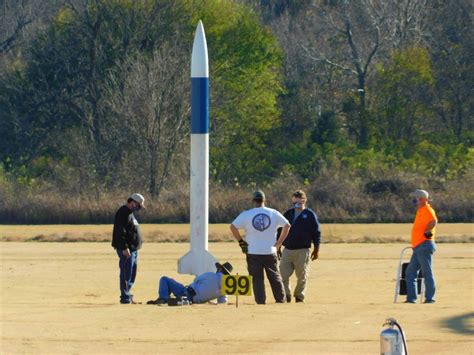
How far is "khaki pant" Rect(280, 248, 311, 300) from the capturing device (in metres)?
19.0

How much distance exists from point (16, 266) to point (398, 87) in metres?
30.9

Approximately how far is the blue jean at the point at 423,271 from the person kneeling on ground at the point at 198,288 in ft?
9.21

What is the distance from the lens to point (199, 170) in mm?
22766

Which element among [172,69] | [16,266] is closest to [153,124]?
[172,69]

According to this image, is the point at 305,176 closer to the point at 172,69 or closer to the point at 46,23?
the point at 172,69

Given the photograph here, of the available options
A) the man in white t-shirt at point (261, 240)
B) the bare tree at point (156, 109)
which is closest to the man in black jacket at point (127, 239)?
the man in white t-shirt at point (261, 240)

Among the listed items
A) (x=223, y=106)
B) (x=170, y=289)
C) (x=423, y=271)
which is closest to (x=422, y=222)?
(x=423, y=271)

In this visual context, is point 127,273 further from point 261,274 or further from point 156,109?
point 156,109

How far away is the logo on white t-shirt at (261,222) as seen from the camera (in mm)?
18219

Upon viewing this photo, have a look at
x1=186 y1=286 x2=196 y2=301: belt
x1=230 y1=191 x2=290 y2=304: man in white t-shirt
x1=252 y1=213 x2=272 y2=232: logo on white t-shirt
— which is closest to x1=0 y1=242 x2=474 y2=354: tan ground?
x1=230 y1=191 x2=290 y2=304: man in white t-shirt

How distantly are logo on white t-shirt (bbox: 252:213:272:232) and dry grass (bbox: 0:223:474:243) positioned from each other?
53.4 ft

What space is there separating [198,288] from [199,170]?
433 centimetres

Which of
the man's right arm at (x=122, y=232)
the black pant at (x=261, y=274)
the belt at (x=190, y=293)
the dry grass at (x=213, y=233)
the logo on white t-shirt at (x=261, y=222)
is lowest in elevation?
the dry grass at (x=213, y=233)

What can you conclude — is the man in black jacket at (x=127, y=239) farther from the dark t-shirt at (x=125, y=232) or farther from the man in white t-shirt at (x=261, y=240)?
the man in white t-shirt at (x=261, y=240)
